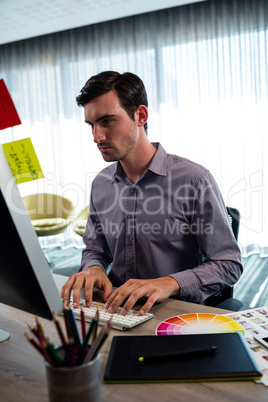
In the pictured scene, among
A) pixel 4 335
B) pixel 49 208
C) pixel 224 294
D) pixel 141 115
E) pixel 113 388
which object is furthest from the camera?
pixel 49 208

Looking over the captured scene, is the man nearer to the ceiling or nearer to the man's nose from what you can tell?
the man's nose

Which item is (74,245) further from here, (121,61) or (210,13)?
(210,13)

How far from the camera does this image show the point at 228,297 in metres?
1.40

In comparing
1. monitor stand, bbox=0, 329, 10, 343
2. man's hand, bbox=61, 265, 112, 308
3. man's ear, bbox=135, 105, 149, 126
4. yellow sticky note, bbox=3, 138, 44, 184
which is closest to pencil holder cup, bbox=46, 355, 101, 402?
yellow sticky note, bbox=3, 138, 44, 184

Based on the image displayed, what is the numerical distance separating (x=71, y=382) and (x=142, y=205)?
38.1 inches

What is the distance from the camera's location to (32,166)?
0.60 m

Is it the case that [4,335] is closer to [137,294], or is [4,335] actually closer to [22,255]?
[137,294]

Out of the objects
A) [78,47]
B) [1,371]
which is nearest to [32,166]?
[1,371]

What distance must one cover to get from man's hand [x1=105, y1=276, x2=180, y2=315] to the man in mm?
254

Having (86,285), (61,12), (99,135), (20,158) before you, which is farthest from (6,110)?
(61,12)

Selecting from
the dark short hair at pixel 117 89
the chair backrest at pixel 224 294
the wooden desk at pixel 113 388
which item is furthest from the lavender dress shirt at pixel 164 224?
the wooden desk at pixel 113 388

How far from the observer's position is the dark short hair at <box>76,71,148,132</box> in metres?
1.45

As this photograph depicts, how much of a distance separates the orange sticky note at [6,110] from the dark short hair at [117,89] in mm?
897

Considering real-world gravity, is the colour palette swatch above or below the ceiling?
below
